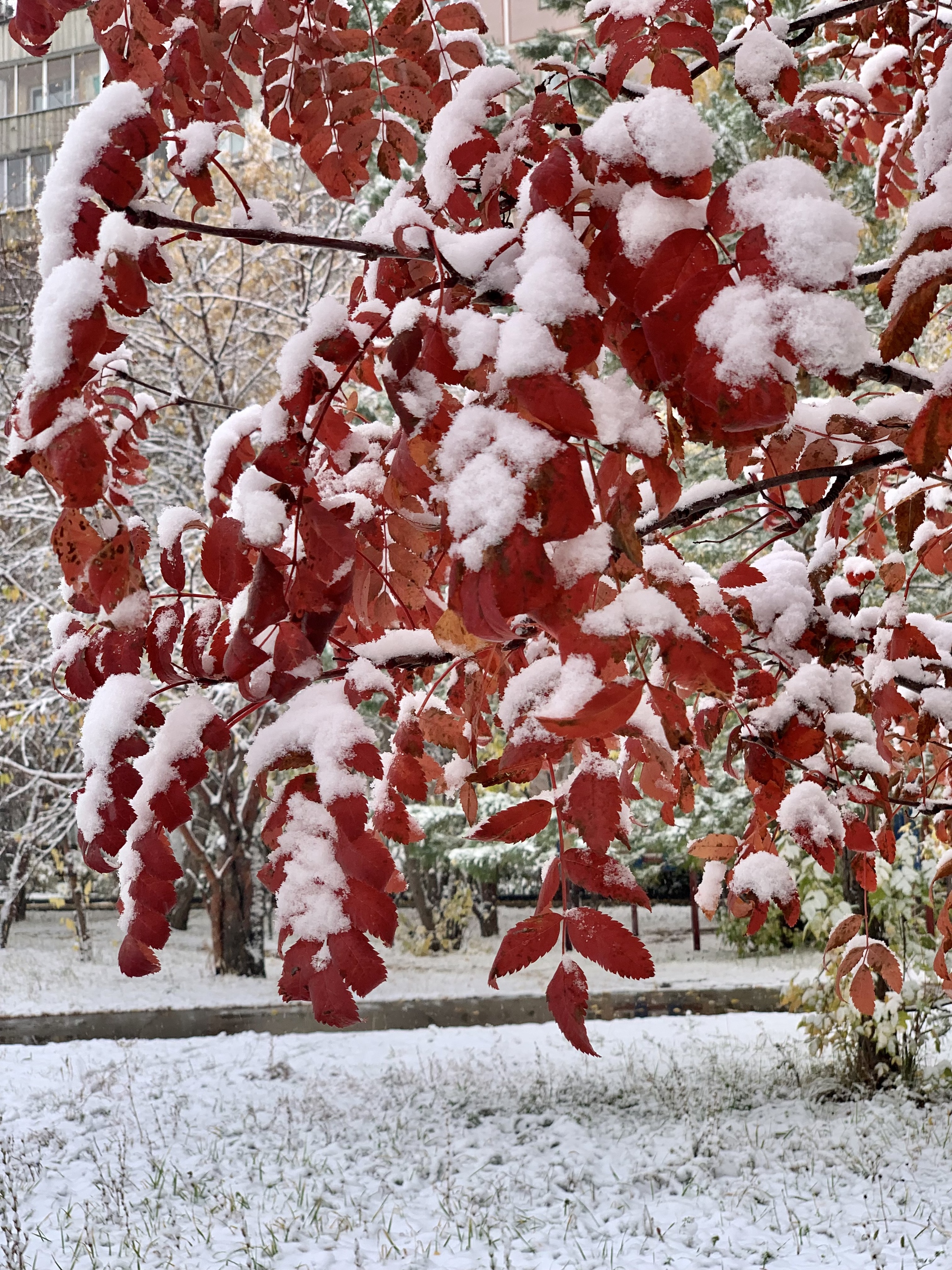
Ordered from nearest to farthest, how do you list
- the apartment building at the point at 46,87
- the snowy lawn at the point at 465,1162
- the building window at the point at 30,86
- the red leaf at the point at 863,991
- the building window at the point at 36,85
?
the red leaf at the point at 863,991
the snowy lawn at the point at 465,1162
the apartment building at the point at 46,87
the building window at the point at 36,85
the building window at the point at 30,86

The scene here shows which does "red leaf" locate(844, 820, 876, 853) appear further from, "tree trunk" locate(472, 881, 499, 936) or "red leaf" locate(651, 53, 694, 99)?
"tree trunk" locate(472, 881, 499, 936)

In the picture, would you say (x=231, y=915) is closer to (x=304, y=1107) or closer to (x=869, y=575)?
(x=304, y=1107)

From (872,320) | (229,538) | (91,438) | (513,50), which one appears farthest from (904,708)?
(513,50)

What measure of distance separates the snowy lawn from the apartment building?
8822mm

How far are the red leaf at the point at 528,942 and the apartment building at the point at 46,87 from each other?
10.2m

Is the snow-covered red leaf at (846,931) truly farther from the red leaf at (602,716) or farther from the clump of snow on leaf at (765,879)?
the red leaf at (602,716)

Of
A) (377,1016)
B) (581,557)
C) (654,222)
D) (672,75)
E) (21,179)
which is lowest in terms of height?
(377,1016)

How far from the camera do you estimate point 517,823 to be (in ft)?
3.45

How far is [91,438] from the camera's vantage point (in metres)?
0.88

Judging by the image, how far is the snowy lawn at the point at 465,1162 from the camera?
3.88m

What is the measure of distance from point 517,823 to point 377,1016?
884 cm

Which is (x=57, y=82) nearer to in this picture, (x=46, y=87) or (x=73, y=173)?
(x=46, y=87)

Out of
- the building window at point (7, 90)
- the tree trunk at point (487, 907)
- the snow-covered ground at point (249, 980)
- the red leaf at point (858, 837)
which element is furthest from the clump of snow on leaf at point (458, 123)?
the building window at point (7, 90)

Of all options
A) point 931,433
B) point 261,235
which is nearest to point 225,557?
point 261,235
